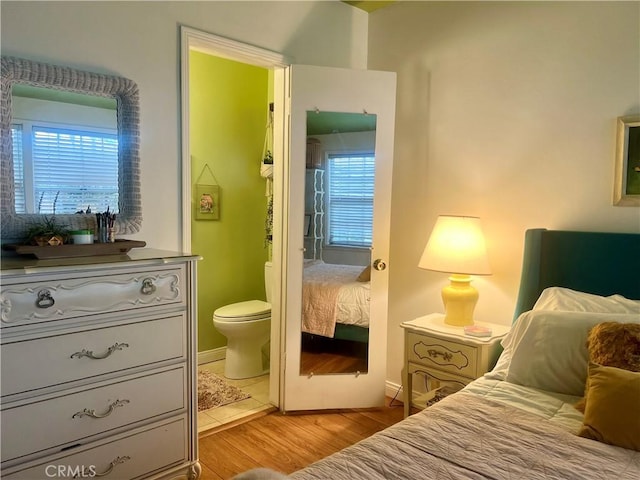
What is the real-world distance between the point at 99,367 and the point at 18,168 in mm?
906

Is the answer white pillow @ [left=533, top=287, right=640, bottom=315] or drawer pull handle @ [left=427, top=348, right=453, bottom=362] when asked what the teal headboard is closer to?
white pillow @ [left=533, top=287, right=640, bottom=315]

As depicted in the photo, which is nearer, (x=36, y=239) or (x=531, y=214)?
(x=36, y=239)

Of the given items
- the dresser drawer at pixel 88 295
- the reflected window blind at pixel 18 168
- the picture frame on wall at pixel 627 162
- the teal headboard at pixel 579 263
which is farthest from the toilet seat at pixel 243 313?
the picture frame on wall at pixel 627 162

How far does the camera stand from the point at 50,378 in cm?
172

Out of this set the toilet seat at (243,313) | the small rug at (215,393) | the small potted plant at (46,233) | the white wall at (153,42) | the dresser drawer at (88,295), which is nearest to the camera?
the dresser drawer at (88,295)

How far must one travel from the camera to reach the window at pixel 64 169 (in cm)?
199

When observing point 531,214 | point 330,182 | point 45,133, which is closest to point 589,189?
point 531,214

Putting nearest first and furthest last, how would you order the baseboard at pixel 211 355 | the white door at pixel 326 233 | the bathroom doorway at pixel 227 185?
the white door at pixel 326 233
the bathroom doorway at pixel 227 185
the baseboard at pixel 211 355

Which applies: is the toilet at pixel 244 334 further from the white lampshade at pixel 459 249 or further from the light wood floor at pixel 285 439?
the white lampshade at pixel 459 249

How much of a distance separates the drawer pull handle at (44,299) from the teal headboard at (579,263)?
2.13 meters

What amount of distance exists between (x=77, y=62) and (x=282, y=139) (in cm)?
118

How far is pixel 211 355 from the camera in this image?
13.0 feet

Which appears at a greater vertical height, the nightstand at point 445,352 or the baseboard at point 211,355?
the nightstand at point 445,352

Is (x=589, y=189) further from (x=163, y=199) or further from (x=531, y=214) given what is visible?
(x=163, y=199)
